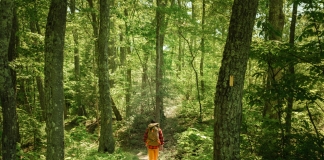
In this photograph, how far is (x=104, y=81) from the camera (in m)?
9.64

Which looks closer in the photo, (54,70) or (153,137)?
(54,70)

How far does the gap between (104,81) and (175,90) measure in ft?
27.0

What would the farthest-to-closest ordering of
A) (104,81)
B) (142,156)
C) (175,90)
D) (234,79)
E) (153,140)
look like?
(175,90)
(142,156)
(104,81)
(153,140)
(234,79)

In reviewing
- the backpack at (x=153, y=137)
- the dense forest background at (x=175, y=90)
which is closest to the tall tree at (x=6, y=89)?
the dense forest background at (x=175, y=90)

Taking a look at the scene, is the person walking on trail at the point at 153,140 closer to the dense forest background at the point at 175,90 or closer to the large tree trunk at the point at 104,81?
the dense forest background at the point at 175,90

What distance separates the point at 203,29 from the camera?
14.2 metres

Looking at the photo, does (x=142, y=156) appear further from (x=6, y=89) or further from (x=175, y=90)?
(x=6, y=89)

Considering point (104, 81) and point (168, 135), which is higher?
point (104, 81)

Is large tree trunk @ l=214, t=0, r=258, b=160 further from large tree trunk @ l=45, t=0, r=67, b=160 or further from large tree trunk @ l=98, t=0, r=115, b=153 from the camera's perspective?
large tree trunk @ l=98, t=0, r=115, b=153

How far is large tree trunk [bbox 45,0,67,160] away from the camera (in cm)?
533

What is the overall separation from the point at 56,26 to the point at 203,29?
1022 cm

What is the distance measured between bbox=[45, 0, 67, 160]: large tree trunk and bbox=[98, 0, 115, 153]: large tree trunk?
4.07 m

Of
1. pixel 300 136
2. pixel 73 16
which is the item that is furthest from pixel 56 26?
pixel 73 16

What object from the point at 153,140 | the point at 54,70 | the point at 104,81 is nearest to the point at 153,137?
the point at 153,140
